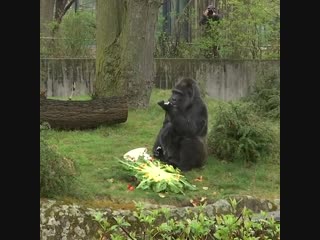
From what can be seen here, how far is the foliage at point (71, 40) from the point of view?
46.1 ft

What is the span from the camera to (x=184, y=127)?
6582 millimetres

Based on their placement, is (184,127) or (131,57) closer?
(184,127)

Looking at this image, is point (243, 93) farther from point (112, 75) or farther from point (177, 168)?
point (177, 168)

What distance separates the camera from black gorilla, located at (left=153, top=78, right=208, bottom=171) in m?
6.58

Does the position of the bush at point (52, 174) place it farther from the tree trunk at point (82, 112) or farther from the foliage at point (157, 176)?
the tree trunk at point (82, 112)

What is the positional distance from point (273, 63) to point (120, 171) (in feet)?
25.8

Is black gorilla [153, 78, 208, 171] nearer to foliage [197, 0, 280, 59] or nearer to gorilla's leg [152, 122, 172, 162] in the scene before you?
gorilla's leg [152, 122, 172, 162]

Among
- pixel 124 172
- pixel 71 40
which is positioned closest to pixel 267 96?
pixel 124 172

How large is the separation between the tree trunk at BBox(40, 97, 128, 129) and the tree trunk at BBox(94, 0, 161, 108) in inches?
66.2

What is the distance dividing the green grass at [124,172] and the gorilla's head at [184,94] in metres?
0.84

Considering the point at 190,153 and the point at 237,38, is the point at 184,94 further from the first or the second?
the point at 237,38

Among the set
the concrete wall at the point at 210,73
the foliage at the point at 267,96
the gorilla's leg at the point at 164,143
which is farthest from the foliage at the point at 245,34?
the gorilla's leg at the point at 164,143

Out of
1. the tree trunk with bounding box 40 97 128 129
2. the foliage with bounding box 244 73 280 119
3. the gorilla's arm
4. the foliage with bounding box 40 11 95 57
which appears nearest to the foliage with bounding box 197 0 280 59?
the foliage with bounding box 40 11 95 57

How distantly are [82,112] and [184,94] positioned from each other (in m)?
2.46
